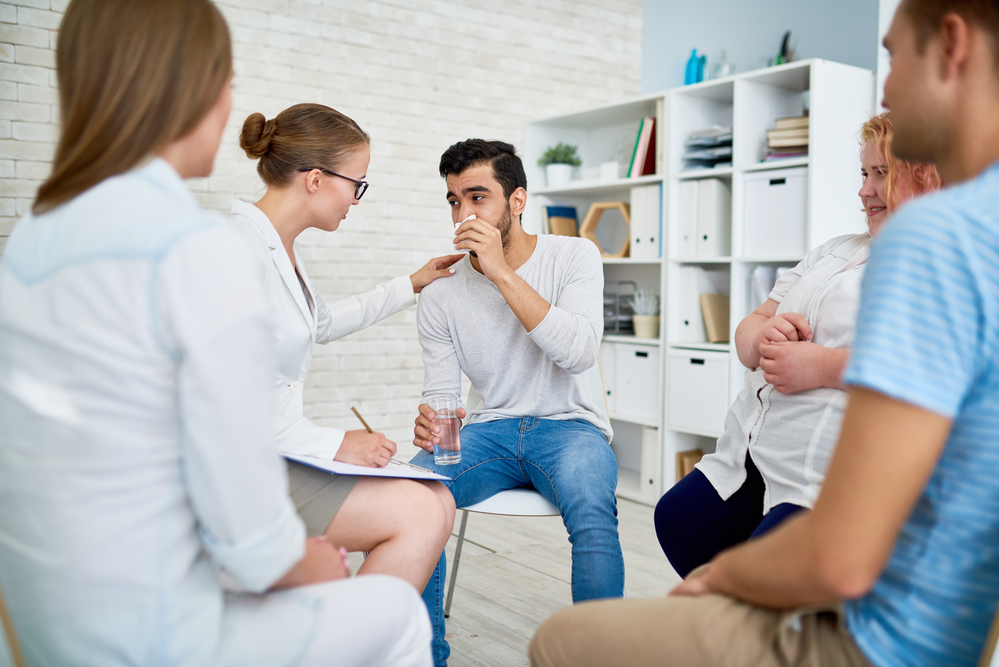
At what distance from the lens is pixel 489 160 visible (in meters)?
2.15

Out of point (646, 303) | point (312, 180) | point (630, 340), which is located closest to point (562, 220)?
point (646, 303)

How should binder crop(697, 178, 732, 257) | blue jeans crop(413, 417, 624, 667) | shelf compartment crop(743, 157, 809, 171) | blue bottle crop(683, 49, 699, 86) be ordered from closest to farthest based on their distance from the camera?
blue jeans crop(413, 417, 624, 667), shelf compartment crop(743, 157, 809, 171), binder crop(697, 178, 732, 257), blue bottle crop(683, 49, 699, 86)

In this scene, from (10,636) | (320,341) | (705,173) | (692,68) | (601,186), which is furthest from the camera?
(692,68)

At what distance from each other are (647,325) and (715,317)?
1.15ft

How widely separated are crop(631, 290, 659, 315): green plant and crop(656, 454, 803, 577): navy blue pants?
1.97 meters

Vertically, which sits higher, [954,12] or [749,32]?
[749,32]

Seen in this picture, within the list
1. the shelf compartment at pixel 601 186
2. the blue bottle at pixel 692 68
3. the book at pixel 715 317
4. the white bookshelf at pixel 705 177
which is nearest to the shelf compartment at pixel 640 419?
the white bookshelf at pixel 705 177

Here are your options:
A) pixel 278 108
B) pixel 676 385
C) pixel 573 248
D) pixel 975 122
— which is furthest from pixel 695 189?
pixel 975 122

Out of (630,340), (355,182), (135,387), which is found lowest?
(630,340)

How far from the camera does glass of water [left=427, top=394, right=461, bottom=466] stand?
70.8 inches

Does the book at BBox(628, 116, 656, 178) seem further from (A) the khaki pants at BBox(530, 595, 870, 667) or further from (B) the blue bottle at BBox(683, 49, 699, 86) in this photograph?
(A) the khaki pants at BBox(530, 595, 870, 667)

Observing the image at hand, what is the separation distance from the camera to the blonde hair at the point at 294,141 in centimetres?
179

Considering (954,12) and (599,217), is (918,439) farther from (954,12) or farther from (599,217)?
(599,217)

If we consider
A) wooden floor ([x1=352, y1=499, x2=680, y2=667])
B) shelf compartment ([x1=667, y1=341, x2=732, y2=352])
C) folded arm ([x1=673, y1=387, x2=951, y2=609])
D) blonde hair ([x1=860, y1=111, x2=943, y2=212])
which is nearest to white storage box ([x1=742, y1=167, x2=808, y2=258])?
shelf compartment ([x1=667, y1=341, x2=732, y2=352])
